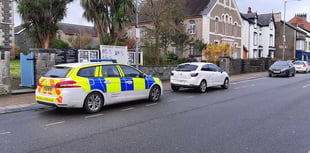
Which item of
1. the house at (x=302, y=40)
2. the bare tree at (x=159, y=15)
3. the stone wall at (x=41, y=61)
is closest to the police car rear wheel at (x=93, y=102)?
the stone wall at (x=41, y=61)

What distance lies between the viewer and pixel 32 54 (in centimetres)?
1258

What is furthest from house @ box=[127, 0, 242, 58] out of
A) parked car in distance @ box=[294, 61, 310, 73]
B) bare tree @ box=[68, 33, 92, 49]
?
bare tree @ box=[68, 33, 92, 49]

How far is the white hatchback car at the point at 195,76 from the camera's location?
509 inches

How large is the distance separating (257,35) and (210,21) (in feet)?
51.1

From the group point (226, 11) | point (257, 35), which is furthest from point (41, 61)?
point (257, 35)

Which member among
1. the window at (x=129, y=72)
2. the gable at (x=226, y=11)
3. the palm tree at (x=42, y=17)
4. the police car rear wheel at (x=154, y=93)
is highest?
the gable at (x=226, y=11)

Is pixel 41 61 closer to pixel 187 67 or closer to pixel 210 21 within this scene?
pixel 187 67

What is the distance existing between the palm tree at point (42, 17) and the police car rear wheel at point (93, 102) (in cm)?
967

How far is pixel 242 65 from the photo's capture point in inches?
1118

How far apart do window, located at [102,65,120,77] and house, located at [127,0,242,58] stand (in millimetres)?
21210

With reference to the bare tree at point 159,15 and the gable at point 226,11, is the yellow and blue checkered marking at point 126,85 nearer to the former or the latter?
the bare tree at point 159,15

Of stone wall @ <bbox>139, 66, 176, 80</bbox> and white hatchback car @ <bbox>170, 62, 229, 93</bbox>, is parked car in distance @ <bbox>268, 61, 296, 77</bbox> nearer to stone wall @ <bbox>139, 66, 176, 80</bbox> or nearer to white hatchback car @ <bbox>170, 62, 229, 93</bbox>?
stone wall @ <bbox>139, 66, 176, 80</bbox>

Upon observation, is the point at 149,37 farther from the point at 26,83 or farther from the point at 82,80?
the point at 82,80

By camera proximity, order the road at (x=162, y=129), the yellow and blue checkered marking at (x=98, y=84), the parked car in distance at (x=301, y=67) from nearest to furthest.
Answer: the road at (x=162, y=129), the yellow and blue checkered marking at (x=98, y=84), the parked car in distance at (x=301, y=67)
